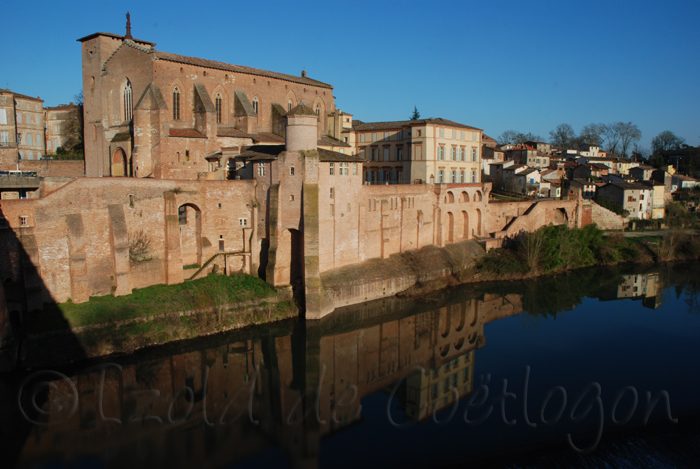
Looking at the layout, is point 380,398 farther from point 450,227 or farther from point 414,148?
point 414,148

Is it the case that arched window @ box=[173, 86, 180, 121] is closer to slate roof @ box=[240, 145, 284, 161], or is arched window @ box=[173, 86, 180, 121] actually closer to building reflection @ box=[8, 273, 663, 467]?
slate roof @ box=[240, 145, 284, 161]

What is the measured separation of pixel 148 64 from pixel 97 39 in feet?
14.4

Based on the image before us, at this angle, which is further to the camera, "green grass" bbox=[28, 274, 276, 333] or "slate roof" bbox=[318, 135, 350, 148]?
"slate roof" bbox=[318, 135, 350, 148]

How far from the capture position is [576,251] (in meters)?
37.3

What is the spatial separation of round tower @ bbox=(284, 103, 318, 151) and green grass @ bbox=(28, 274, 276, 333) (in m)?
7.00

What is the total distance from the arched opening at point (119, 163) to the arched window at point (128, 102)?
2150 millimetres

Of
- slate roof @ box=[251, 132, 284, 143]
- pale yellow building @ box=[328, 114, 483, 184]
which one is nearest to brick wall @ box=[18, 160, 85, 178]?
slate roof @ box=[251, 132, 284, 143]

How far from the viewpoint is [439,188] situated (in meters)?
34.5

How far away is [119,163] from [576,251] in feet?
103

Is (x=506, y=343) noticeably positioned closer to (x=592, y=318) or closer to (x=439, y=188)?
(x=592, y=318)

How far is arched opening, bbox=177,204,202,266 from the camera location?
2577 centimetres

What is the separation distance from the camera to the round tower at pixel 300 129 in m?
25.1

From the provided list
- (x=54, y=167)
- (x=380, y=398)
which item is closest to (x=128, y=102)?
(x=54, y=167)

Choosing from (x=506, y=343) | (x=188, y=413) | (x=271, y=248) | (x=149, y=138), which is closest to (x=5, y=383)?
(x=188, y=413)
